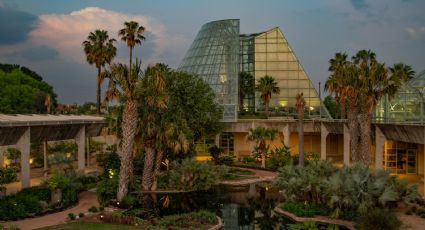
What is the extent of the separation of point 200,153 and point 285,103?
14893 mm

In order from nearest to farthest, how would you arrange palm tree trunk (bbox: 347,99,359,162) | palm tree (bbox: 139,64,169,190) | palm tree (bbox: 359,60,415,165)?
1. palm tree (bbox: 139,64,169,190)
2. palm tree (bbox: 359,60,415,165)
3. palm tree trunk (bbox: 347,99,359,162)

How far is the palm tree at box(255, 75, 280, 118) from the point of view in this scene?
2552 inches

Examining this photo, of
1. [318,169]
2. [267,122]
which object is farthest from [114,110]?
[267,122]

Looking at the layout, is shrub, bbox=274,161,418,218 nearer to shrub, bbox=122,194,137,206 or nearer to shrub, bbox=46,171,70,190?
shrub, bbox=122,194,137,206

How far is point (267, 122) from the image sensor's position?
59750 millimetres

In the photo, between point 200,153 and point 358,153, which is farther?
point 200,153

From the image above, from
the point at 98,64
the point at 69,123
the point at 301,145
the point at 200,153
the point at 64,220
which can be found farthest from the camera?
the point at 200,153

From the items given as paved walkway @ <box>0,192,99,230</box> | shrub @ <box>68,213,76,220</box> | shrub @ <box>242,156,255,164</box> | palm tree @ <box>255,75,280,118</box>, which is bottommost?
paved walkway @ <box>0,192,99,230</box>

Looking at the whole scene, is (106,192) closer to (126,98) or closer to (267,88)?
(126,98)

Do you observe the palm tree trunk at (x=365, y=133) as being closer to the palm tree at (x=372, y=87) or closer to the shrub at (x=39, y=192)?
the palm tree at (x=372, y=87)

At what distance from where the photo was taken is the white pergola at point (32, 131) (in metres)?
30.5

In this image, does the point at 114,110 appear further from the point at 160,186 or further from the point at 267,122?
the point at 267,122

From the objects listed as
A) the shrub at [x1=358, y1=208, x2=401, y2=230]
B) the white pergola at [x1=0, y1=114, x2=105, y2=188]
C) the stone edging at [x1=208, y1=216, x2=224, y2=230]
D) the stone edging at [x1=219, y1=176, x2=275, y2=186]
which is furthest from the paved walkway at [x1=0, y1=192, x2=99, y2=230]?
the shrub at [x1=358, y1=208, x2=401, y2=230]

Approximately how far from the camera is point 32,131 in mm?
33625
